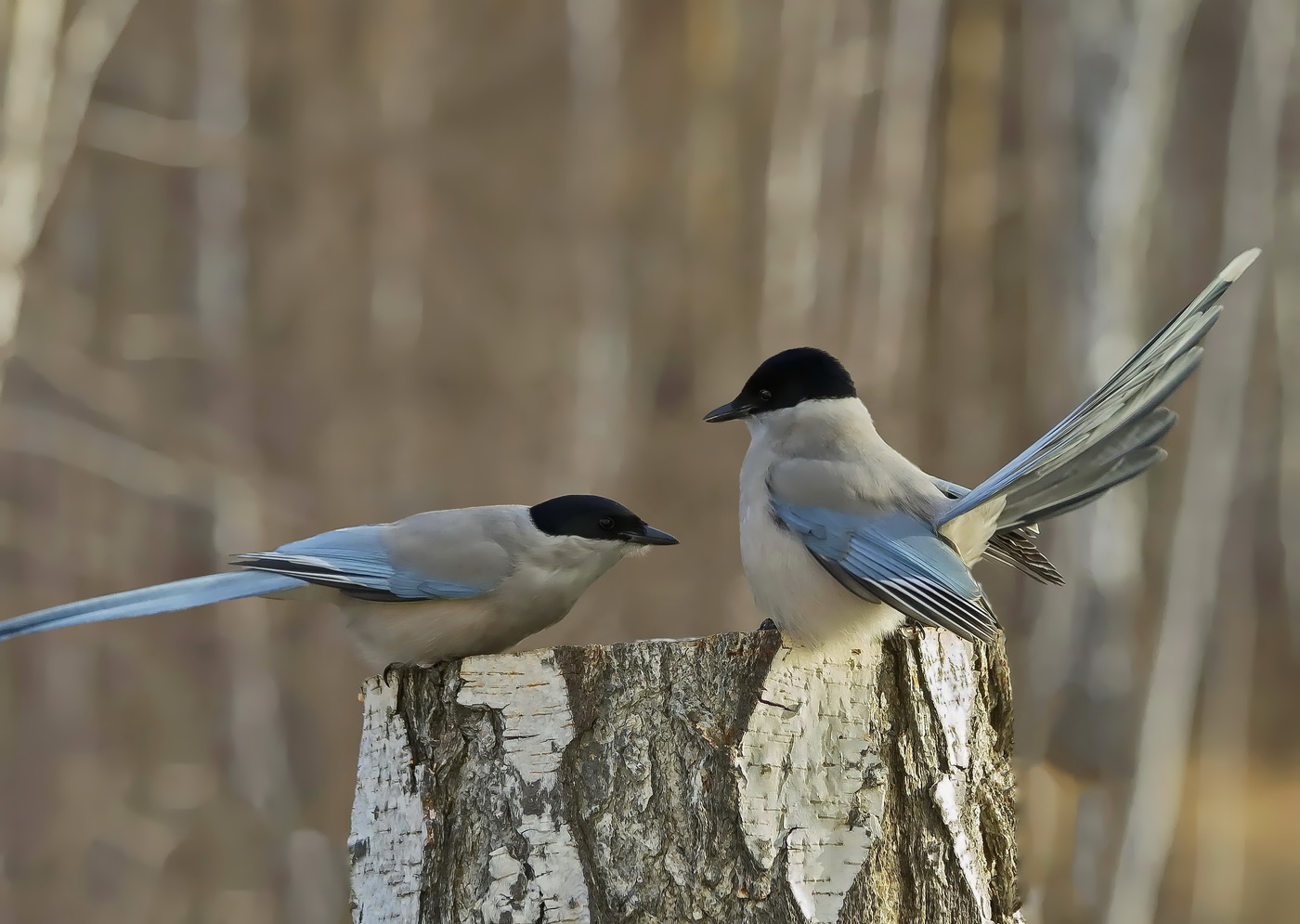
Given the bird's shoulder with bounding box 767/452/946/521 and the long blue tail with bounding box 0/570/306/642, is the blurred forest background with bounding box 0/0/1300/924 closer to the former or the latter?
the long blue tail with bounding box 0/570/306/642

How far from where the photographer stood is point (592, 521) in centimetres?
188

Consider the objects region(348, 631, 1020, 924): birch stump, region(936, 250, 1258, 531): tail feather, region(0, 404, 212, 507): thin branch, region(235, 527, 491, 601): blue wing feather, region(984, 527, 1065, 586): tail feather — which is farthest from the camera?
region(0, 404, 212, 507): thin branch

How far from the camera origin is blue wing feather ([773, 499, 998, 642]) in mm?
1456

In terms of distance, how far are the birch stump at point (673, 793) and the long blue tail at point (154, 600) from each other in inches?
14.1

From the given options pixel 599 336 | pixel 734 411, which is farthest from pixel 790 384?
pixel 599 336

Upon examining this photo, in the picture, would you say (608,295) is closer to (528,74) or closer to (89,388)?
(528,74)

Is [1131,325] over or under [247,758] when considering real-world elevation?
over

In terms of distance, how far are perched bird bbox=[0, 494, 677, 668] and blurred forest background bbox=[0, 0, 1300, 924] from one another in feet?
5.59

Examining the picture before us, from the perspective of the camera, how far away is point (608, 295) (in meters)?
3.79

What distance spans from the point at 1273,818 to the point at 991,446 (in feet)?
4.44

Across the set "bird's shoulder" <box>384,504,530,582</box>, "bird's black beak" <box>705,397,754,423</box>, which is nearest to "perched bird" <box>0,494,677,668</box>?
"bird's shoulder" <box>384,504,530,582</box>

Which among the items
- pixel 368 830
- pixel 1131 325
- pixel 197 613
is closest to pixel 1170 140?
pixel 1131 325

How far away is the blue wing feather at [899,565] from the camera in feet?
4.78

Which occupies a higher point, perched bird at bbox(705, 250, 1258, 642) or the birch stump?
perched bird at bbox(705, 250, 1258, 642)
